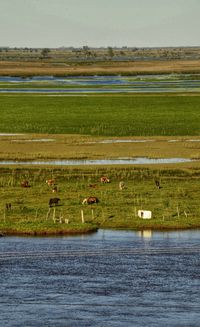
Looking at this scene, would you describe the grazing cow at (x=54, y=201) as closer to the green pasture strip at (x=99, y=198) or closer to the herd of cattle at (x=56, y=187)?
the herd of cattle at (x=56, y=187)

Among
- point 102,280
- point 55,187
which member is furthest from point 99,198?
point 102,280

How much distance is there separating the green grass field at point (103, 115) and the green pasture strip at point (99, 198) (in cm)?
2493

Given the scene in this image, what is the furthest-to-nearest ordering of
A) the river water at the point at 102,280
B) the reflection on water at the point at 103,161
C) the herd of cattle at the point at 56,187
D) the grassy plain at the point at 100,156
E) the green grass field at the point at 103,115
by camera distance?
the green grass field at the point at 103,115, the reflection on water at the point at 103,161, the herd of cattle at the point at 56,187, the grassy plain at the point at 100,156, the river water at the point at 102,280

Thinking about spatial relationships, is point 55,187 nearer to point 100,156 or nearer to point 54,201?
point 54,201

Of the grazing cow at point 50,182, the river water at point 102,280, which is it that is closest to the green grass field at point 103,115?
the grazing cow at point 50,182

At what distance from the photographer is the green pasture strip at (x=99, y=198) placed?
56.5 meters

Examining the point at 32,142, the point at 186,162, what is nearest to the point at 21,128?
the point at 32,142

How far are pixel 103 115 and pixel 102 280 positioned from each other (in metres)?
71.7

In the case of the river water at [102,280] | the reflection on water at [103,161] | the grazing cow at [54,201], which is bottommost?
the river water at [102,280]

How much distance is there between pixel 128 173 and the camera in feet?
237

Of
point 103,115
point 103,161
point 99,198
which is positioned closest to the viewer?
point 99,198

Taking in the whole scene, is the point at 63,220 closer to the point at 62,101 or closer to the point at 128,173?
the point at 128,173

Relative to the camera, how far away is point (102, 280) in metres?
45.5

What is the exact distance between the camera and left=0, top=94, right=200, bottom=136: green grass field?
3962 inches
